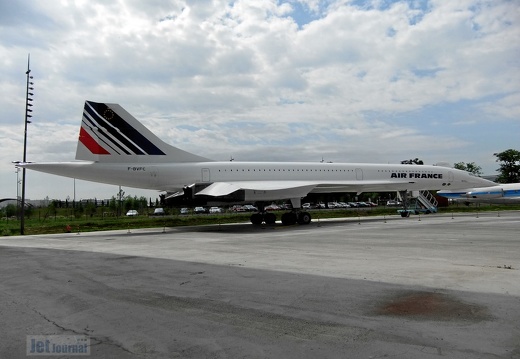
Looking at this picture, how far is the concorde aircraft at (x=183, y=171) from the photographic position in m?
20.7

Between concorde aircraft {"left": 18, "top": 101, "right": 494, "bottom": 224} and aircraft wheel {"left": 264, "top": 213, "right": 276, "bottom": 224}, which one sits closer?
concorde aircraft {"left": 18, "top": 101, "right": 494, "bottom": 224}

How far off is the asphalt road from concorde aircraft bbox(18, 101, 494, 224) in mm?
11085

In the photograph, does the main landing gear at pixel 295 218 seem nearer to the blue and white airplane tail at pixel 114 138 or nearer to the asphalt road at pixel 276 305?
the blue and white airplane tail at pixel 114 138

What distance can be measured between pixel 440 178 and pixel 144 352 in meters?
30.0

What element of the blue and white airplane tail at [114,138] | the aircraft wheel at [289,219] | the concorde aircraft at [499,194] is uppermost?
the blue and white airplane tail at [114,138]

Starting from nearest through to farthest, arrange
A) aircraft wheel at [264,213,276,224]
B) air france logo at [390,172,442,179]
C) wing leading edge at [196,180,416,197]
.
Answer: wing leading edge at [196,180,416,197]
aircraft wheel at [264,213,276,224]
air france logo at [390,172,442,179]

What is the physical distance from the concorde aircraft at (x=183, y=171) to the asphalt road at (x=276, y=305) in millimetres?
11085

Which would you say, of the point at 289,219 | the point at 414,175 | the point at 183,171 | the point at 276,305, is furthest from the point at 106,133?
the point at 414,175

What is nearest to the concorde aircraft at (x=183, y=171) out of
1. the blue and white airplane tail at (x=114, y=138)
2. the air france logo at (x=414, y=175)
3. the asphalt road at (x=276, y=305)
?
the blue and white airplane tail at (x=114, y=138)

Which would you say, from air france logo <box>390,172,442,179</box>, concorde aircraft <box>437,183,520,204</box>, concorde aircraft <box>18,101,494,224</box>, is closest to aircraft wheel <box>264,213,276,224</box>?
concorde aircraft <box>18,101,494,224</box>

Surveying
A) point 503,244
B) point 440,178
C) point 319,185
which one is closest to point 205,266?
point 503,244

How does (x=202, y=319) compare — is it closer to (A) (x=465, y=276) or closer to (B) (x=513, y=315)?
(B) (x=513, y=315)

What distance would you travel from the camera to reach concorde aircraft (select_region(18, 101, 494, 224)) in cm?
2072

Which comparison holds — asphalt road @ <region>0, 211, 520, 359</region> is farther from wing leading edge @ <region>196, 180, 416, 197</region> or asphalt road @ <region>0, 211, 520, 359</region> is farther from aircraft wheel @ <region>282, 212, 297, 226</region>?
aircraft wheel @ <region>282, 212, 297, 226</region>
